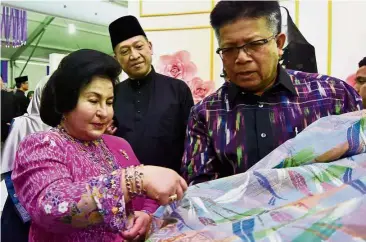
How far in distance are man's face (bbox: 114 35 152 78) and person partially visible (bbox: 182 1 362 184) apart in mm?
969

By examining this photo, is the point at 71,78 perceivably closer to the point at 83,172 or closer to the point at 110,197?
the point at 83,172

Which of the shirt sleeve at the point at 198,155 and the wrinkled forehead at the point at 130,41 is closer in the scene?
the shirt sleeve at the point at 198,155

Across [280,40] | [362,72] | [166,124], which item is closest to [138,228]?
[280,40]

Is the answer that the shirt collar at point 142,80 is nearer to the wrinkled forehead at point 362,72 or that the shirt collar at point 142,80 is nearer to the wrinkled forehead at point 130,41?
the wrinkled forehead at point 130,41

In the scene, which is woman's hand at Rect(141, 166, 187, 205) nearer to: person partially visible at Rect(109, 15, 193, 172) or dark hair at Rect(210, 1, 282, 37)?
dark hair at Rect(210, 1, 282, 37)

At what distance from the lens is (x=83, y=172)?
41.3 inches

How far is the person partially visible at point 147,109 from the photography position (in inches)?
84.2

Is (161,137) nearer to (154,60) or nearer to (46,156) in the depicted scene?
(154,60)

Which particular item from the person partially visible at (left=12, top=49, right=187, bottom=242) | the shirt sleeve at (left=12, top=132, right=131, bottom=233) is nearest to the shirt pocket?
the person partially visible at (left=12, top=49, right=187, bottom=242)

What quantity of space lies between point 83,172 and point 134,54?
119 centimetres

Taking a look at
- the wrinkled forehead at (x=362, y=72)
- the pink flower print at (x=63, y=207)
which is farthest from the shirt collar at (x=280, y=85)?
the wrinkled forehead at (x=362, y=72)

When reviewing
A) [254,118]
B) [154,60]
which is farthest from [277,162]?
[154,60]

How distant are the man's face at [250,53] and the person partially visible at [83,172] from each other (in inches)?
11.7

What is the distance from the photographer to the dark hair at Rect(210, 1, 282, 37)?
3.67 feet
